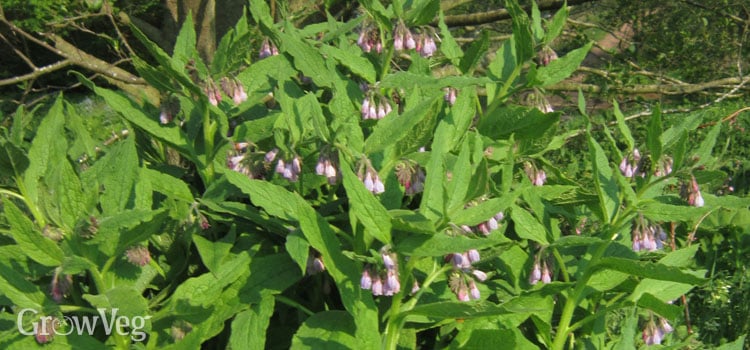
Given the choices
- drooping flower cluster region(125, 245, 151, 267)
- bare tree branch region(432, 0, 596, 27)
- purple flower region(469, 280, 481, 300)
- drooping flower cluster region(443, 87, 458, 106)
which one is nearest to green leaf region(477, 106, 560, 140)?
drooping flower cluster region(443, 87, 458, 106)

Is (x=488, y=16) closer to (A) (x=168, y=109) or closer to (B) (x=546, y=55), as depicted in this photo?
(B) (x=546, y=55)

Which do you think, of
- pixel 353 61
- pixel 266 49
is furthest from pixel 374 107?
pixel 266 49

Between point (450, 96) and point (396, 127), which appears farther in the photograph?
point (450, 96)

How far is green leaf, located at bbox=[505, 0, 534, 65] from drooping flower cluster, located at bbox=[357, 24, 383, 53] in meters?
0.45

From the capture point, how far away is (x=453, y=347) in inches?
81.9

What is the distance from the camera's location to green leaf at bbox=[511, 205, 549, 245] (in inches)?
85.9

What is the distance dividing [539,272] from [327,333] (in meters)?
0.63

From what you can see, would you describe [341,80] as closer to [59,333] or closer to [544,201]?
[544,201]

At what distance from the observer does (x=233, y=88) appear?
94.0 inches

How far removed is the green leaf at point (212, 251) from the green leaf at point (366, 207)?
1.34 ft

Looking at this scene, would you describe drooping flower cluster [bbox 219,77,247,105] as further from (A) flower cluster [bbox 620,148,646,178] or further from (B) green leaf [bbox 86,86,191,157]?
(A) flower cluster [bbox 620,148,646,178]

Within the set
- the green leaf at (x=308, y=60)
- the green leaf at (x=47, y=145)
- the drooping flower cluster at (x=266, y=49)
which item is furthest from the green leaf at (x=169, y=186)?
the drooping flower cluster at (x=266, y=49)

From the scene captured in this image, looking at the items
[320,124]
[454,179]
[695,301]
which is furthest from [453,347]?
[695,301]

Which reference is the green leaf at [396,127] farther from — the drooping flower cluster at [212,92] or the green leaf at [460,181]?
the drooping flower cluster at [212,92]
